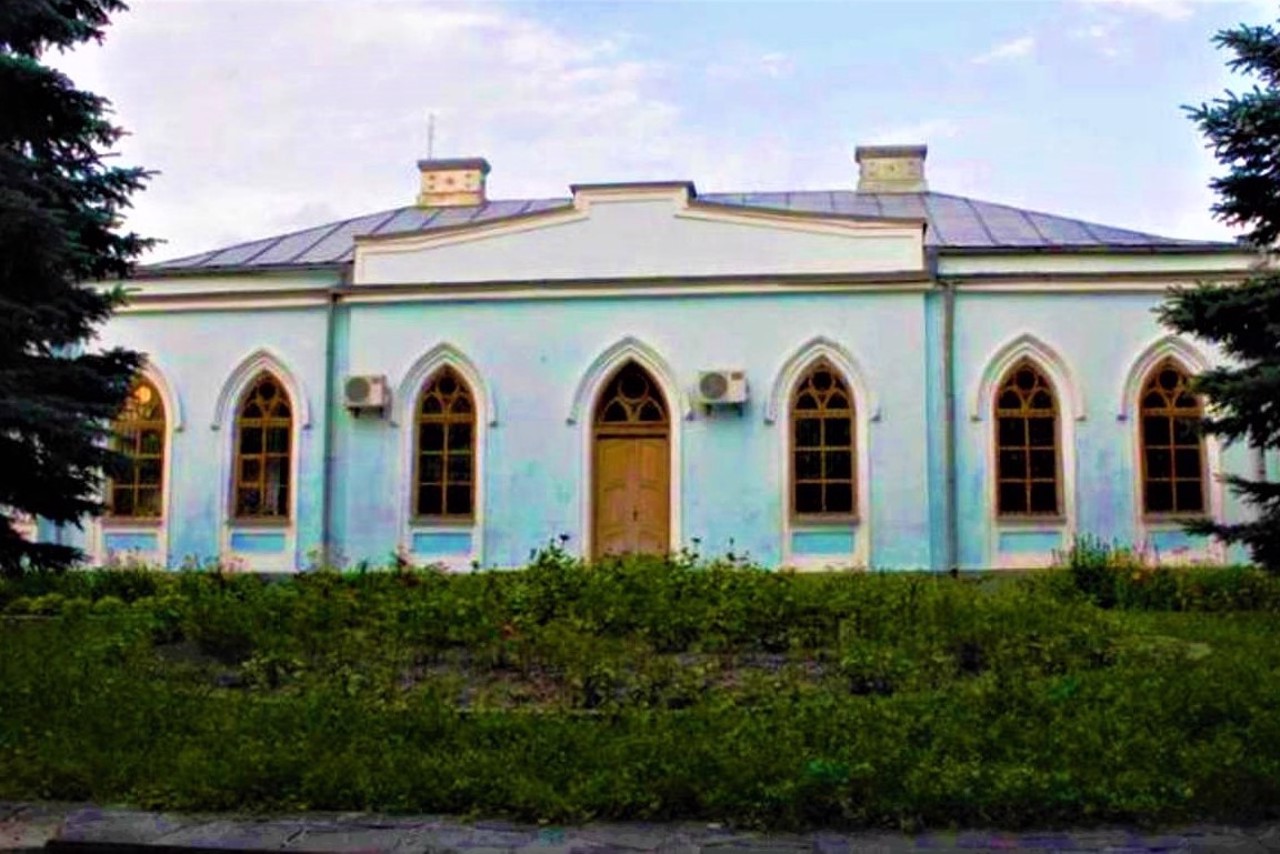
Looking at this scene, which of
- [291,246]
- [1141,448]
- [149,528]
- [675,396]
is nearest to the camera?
[1141,448]

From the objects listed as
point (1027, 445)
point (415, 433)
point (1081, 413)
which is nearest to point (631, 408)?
point (415, 433)

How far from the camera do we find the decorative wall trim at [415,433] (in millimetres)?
16500

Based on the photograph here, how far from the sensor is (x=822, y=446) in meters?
16.2

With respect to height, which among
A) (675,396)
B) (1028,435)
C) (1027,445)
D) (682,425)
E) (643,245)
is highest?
(643,245)

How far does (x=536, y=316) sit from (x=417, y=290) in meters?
1.69

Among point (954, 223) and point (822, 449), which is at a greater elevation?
point (954, 223)

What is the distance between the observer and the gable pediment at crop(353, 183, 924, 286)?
16.3m

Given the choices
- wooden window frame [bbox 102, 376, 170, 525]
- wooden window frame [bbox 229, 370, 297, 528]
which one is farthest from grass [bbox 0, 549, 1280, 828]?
wooden window frame [bbox 102, 376, 170, 525]

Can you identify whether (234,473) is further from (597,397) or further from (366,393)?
(597,397)

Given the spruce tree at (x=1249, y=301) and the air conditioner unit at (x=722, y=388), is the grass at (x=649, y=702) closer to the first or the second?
the spruce tree at (x=1249, y=301)

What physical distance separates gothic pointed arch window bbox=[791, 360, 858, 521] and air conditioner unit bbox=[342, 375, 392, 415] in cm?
554

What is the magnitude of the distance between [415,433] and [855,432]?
5.96 meters

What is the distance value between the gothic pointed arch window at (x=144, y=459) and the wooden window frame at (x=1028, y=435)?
11544 mm

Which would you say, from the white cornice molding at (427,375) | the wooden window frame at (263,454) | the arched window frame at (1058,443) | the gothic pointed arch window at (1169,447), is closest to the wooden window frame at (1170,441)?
the gothic pointed arch window at (1169,447)
